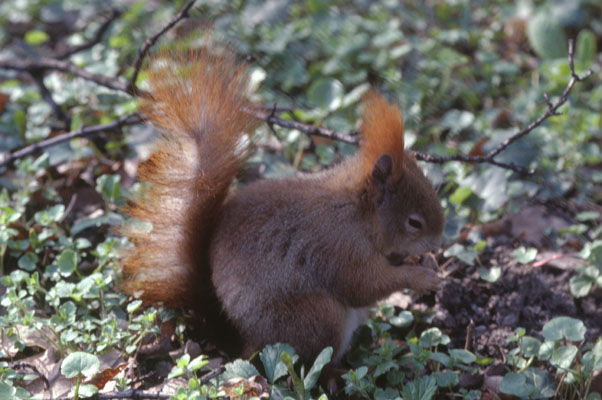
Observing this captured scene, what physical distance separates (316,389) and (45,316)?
736mm

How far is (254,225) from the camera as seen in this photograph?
160cm

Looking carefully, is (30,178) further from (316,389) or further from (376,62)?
(376,62)

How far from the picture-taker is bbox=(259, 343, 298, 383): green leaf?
1427mm

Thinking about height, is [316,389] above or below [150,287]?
below

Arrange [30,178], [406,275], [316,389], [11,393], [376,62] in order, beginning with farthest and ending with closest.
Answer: [376,62], [30,178], [406,275], [316,389], [11,393]

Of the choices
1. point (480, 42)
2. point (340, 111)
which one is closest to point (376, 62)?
point (340, 111)

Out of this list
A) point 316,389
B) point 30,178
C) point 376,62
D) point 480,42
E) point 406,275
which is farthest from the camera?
point 480,42

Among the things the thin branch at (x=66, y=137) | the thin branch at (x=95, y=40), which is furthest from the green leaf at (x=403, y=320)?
the thin branch at (x=95, y=40)

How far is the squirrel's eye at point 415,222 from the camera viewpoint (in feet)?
5.69

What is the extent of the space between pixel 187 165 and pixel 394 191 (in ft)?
1.74

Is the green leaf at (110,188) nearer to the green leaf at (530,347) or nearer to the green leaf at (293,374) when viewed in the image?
the green leaf at (293,374)

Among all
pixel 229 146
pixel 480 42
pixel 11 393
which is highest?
pixel 229 146

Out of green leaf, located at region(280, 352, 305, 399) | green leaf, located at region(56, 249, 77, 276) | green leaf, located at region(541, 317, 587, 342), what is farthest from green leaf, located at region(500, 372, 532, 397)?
green leaf, located at region(56, 249, 77, 276)

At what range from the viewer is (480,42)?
3535 mm
